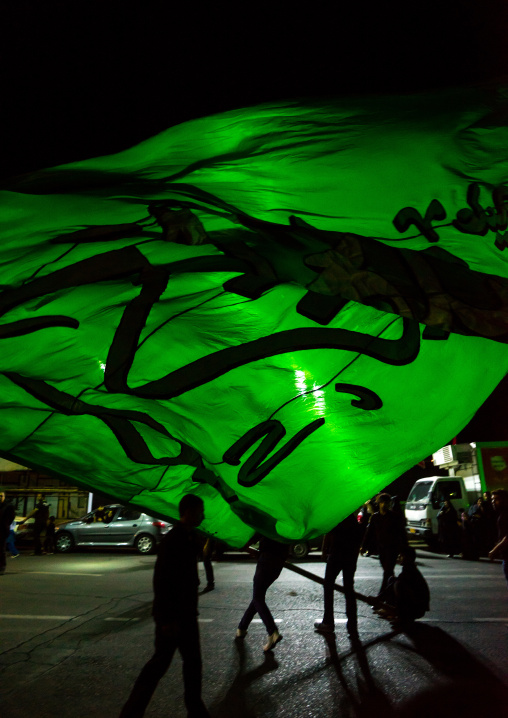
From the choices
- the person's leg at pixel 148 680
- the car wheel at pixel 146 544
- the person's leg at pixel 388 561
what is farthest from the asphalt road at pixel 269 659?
the car wheel at pixel 146 544

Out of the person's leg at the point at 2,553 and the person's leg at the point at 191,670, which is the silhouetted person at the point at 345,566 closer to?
the person's leg at the point at 191,670

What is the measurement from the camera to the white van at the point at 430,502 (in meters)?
18.8

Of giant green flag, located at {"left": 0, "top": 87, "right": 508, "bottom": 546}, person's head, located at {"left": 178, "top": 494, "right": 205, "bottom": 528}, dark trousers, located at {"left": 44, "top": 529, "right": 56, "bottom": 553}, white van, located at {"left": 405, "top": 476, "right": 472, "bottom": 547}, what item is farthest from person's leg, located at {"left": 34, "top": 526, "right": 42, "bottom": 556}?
person's head, located at {"left": 178, "top": 494, "right": 205, "bottom": 528}

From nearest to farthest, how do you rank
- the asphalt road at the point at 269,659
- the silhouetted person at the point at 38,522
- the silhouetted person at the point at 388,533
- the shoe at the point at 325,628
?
the asphalt road at the point at 269,659 < the shoe at the point at 325,628 < the silhouetted person at the point at 388,533 < the silhouetted person at the point at 38,522

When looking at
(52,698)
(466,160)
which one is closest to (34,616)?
(52,698)

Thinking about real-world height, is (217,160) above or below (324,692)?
above

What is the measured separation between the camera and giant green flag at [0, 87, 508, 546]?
304 centimetres

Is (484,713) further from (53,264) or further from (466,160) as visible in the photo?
(53,264)

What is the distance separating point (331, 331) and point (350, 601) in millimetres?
4309

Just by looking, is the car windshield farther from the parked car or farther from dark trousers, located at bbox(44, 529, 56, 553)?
dark trousers, located at bbox(44, 529, 56, 553)

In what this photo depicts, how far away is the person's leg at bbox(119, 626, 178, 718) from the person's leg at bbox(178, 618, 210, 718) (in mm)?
100

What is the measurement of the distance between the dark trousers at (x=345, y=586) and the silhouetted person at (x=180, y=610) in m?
3.00

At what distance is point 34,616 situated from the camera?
26.4 feet

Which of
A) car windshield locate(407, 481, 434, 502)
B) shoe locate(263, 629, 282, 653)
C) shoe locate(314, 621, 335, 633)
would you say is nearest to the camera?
shoe locate(263, 629, 282, 653)
